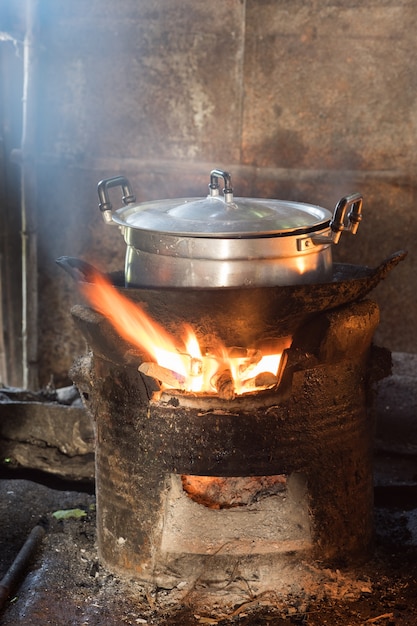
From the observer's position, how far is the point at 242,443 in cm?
339

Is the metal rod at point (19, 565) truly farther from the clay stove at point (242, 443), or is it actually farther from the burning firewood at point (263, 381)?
the burning firewood at point (263, 381)

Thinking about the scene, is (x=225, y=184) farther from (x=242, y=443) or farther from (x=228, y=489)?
(x=228, y=489)

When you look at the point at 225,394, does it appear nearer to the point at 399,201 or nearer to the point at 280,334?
the point at 280,334

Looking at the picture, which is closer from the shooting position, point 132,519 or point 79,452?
point 132,519

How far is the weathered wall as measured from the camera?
527 cm

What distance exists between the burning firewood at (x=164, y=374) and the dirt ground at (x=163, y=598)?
37.2 inches

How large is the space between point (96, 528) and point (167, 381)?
1104 millimetres

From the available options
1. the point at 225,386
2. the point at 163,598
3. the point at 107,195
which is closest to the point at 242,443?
the point at 225,386

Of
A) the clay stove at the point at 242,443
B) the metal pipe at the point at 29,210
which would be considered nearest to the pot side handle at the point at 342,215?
the clay stove at the point at 242,443

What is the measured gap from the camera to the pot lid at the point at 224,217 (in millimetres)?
3236

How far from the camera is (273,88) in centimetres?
541

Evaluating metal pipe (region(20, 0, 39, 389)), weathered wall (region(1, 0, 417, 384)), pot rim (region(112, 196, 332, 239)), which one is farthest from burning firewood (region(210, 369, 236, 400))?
metal pipe (region(20, 0, 39, 389))

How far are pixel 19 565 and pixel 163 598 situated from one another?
0.70 meters

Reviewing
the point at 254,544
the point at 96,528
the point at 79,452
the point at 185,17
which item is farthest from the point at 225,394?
the point at 185,17
